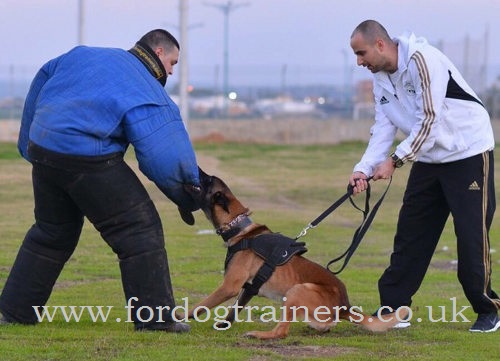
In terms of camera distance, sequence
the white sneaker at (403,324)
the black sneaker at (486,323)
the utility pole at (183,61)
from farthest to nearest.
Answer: the utility pole at (183,61)
the white sneaker at (403,324)
the black sneaker at (486,323)

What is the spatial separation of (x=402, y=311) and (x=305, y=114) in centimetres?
4028

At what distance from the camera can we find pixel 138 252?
6738 millimetres

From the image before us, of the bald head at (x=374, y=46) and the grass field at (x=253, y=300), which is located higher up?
the bald head at (x=374, y=46)

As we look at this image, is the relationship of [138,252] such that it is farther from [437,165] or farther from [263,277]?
[437,165]

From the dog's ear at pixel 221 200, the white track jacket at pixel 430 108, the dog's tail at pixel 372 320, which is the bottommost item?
the dog's tail at pixel 372 320

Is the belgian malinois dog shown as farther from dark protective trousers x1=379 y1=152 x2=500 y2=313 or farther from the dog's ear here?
dark protective trousers x1=379 y1=152 x2=500 y2=313

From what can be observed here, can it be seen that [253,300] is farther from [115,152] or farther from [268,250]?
[115,152]

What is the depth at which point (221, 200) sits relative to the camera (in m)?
7.27

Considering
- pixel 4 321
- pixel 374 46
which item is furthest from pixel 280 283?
pixel 4 321

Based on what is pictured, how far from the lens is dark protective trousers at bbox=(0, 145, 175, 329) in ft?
21.7

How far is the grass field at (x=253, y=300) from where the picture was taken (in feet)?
20.8

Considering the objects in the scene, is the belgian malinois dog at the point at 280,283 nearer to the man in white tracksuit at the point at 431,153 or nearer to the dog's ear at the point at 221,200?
the dog's ear at the point at 221,200

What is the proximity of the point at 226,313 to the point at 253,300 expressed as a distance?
3.75 ft

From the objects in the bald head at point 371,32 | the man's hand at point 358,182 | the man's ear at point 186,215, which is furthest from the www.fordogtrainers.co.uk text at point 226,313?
the bald head at point 371,32
